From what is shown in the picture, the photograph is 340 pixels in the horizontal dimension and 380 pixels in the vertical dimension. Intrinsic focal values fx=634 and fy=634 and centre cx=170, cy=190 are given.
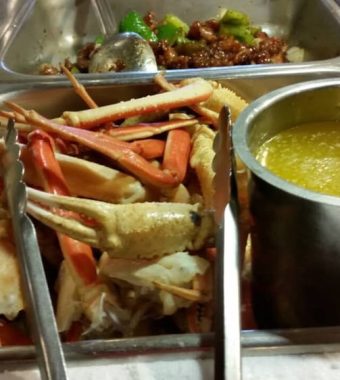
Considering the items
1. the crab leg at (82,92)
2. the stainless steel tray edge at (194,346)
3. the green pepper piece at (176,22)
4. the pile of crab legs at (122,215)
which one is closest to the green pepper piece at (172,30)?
the green pepper piece at (176,22)

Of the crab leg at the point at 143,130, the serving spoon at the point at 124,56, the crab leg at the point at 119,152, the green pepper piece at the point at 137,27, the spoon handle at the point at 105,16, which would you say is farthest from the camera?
the spoon handle at the point at 105,16

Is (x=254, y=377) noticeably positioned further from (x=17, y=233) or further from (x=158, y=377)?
(x=17, y=233)

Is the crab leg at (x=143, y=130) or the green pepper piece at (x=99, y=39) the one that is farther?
the green pepper piece at (x=99, y=39)

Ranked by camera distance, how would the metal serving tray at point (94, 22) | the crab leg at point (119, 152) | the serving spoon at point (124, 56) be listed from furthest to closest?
1. the metal serving tray at point (94, 22)
2. the serving spoon at point (124, 56)
3. the crab leg at point (119, 152)

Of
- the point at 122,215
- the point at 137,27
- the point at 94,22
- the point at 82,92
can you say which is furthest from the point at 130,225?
the point at 94,22

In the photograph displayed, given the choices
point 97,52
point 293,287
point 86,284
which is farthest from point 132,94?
point 293,287

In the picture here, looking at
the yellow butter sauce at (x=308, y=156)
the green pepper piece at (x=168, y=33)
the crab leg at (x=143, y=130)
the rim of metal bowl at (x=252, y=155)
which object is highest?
the rim of metal bowl at (x=252, y=155)

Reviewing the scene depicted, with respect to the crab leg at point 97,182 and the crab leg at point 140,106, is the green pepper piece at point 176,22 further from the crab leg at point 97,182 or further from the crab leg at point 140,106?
the crab leg at point 97,182

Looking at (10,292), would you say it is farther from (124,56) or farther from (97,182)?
(124,56)
